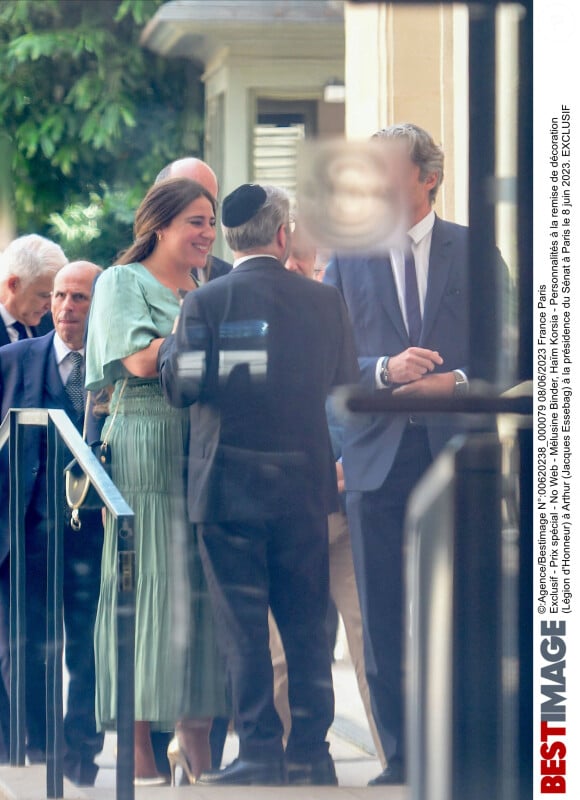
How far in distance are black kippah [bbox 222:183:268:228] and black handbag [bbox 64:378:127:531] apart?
1.92ft

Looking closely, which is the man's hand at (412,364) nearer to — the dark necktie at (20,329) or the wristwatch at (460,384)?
the wristwatch at (460,384)

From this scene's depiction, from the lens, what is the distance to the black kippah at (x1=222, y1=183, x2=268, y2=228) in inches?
128

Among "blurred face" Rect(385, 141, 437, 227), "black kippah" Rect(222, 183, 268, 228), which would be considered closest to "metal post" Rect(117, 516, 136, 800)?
"black kippah" Rect(222, 183, 268, 228)

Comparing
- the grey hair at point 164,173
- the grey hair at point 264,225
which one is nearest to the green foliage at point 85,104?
the grey hair at point 164,173

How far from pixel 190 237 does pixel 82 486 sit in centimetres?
63

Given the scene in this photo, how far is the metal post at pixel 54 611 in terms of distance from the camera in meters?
3.87

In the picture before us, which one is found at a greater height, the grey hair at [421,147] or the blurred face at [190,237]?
the grey hair at [421,147]

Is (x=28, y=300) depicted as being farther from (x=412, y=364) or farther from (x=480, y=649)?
A: (x=480, y=649)

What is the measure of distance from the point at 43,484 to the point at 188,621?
83cm

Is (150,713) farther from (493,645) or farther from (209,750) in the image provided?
(493,645)

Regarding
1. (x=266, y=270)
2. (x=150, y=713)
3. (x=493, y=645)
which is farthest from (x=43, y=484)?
(x=493, y=645)

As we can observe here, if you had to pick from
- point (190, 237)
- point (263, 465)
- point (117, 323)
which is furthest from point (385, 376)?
point (117, 323)

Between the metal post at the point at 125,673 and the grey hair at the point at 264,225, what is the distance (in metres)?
0.64

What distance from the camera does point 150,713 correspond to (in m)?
3.58
